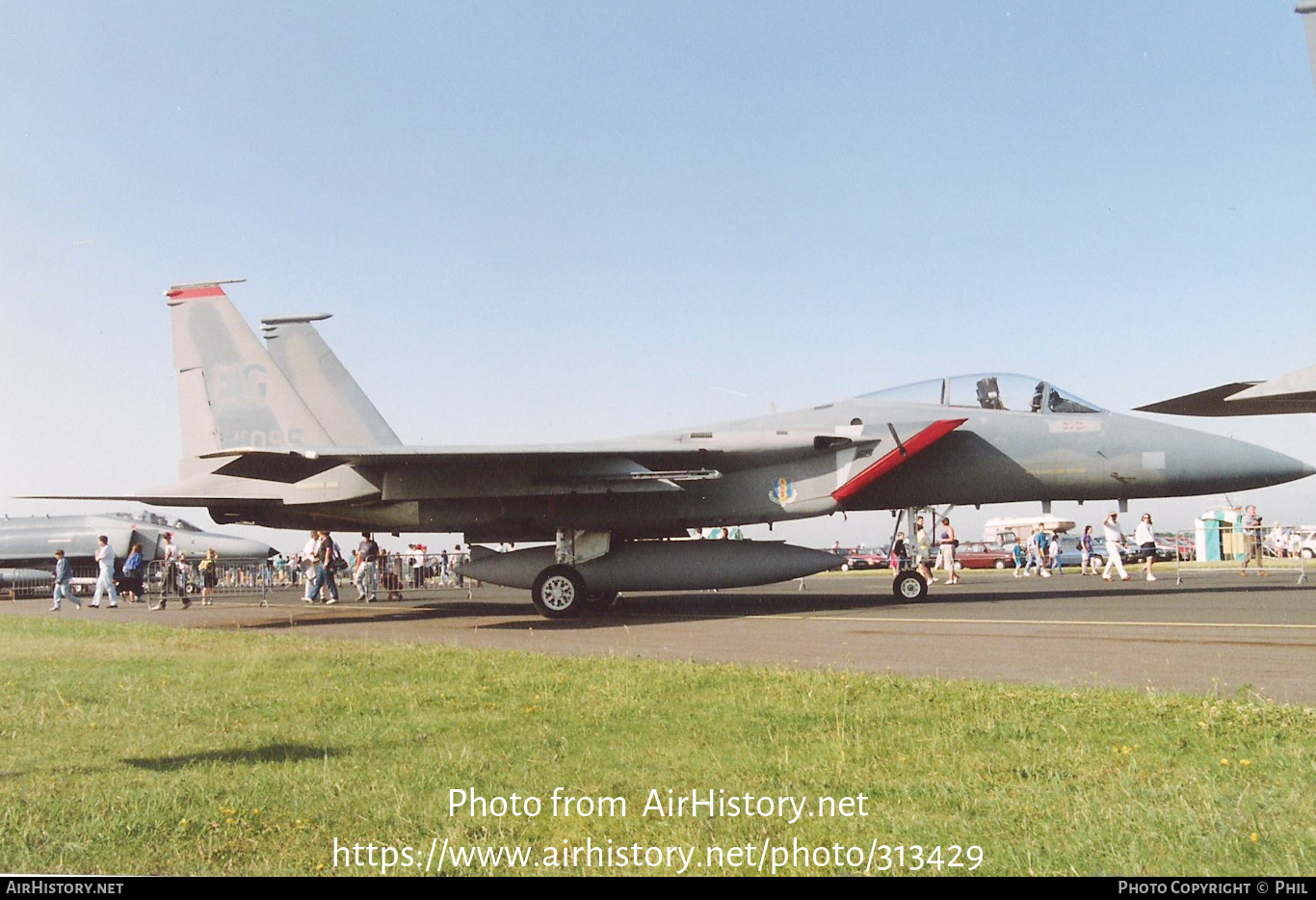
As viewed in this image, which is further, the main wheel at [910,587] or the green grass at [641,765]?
the main wheel at [910,587]

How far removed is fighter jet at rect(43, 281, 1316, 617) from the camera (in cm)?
1315

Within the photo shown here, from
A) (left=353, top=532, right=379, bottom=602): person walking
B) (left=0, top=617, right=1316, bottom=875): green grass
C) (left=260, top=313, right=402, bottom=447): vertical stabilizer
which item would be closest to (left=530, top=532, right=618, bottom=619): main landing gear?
(left=260, top=313, right=402, bottom=447): vertical stabilizer

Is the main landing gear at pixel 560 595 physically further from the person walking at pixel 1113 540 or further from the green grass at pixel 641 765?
the person walking at pixel 1113 540

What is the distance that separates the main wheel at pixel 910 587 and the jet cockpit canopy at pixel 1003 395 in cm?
261

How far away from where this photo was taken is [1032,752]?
167 inches

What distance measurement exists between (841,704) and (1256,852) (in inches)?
106

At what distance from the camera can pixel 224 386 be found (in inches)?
606

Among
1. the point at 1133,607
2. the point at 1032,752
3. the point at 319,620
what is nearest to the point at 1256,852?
the point at 1032,752

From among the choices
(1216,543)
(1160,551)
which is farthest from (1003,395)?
(1160,551)

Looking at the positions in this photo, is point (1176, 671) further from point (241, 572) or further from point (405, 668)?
point (241, 572)

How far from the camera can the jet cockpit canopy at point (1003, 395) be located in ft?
44.8

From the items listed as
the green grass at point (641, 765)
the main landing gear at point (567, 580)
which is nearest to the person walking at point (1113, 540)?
the main landing gear at point (567, 580)

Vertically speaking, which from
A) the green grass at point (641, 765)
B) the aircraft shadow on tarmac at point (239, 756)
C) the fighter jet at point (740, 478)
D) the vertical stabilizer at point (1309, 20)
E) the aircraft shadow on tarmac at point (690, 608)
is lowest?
the aircraft shadow on tarmac at point (690, 608)

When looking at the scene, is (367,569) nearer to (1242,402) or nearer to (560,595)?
(560,595)
